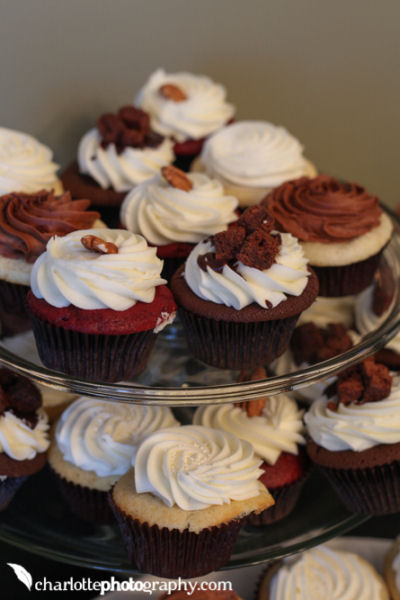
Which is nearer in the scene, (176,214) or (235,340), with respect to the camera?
(235,340)

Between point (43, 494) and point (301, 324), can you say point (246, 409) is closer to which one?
point (301, 324)

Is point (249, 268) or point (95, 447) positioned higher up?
point (249, 268)

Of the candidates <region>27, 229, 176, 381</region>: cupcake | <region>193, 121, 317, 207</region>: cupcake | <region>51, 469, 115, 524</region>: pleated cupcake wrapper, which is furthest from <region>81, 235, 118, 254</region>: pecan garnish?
<region>193, 121, 317, 207</region>: cupcake

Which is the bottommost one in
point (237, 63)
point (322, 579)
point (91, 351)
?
point (322, 579)

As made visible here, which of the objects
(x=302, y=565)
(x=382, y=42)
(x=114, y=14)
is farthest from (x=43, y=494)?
(x=382, y=42)

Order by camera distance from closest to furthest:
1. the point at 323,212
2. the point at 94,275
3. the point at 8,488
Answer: the point at 94,275 → the point at 8,488 → the point at 323,212

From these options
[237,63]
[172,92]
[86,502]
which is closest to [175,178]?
[172,92]

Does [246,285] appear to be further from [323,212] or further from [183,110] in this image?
[183,110]

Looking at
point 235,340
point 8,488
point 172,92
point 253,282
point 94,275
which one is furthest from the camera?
point 172,92
